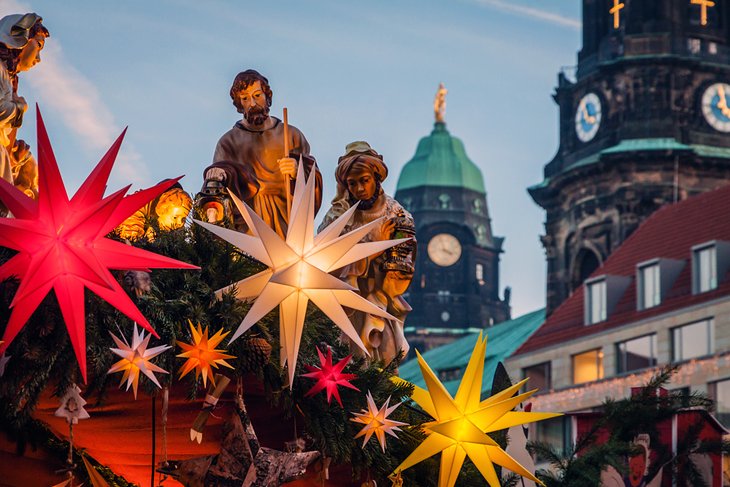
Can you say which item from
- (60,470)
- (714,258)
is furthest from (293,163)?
(714,258)

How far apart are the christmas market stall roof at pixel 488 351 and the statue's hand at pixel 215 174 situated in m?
79.3

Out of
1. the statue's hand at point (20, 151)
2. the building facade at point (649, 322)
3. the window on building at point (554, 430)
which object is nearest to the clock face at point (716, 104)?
the building facade at point (649, 322)

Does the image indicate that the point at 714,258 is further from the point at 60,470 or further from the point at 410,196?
the point at 410,196

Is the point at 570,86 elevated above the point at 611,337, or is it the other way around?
the point at 570,86

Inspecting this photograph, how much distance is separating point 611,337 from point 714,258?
20.5 ft

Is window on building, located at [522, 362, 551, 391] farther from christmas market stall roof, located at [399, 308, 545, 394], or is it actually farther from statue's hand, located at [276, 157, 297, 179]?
statue's hand, located at [276, 157, 297, 179]

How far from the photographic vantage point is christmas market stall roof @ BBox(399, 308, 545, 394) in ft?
339

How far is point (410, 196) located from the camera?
16950 cm

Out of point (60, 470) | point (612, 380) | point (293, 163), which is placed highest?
point (612, 380)

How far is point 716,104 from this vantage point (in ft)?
328

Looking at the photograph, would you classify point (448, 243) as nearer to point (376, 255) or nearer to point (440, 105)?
point (440, 105)

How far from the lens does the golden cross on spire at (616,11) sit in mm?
99938

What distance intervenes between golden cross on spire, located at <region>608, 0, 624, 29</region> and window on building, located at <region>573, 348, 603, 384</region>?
25532 mm

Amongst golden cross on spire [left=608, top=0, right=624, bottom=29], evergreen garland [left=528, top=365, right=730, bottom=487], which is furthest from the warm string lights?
evergreen garland [left=528, top=365, right=730, bottom=487]
